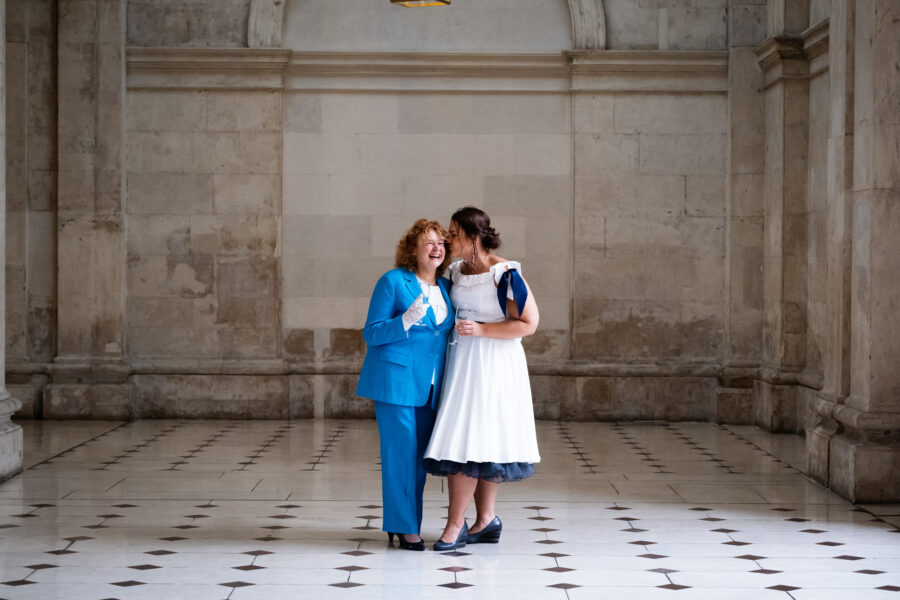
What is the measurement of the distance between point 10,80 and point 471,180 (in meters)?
5.49

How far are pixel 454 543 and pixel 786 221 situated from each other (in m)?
7.69

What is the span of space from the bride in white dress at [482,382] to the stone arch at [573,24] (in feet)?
25.9

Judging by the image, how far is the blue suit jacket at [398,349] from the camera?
23.3 feet

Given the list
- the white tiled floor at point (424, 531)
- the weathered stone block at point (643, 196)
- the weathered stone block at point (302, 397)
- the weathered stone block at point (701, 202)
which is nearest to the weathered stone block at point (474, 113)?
the weathered stone block at point (643, 196)

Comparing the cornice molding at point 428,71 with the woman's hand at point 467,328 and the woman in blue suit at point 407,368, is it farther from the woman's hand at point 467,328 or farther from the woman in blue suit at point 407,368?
the woman's hand at point 467,328

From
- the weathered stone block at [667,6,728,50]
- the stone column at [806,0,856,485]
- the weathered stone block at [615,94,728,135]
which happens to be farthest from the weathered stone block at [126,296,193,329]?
the stone column at [806,0,856,485]

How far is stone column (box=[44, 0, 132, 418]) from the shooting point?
14258 mm

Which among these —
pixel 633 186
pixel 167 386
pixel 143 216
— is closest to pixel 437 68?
pixel 633 186

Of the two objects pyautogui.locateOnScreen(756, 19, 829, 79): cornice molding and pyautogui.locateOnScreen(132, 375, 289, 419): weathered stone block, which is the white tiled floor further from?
pyautogui.locateOnScreen(756, 19, 829, 79): cornice molding

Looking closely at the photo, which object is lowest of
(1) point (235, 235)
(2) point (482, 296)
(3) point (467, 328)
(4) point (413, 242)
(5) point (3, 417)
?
(5) point (3, 417)

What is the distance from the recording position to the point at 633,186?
1463 centimetres

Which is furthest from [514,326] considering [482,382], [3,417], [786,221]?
[786,221]

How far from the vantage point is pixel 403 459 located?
718cm

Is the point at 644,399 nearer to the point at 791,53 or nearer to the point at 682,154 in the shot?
the point at 682,154
